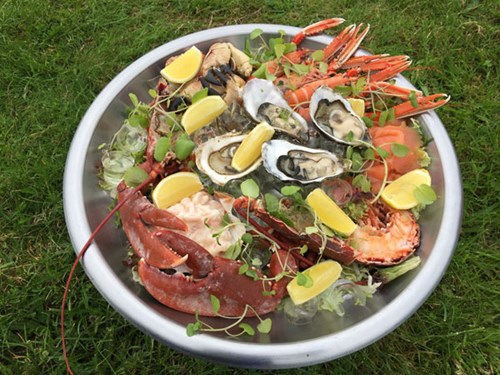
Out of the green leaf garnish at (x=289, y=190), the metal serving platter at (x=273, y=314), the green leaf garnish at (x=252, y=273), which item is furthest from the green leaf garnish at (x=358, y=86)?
the green leaf garnish at (x=252, y=273)

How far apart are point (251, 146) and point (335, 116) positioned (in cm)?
36

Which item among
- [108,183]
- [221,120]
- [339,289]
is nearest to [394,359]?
[339,289]

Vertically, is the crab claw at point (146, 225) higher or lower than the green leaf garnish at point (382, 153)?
lower

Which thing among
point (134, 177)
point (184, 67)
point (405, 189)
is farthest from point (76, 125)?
point (405, 189)

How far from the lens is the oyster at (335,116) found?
181 cm

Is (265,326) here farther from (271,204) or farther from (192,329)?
(271,204)

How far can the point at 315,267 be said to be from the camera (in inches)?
62.9

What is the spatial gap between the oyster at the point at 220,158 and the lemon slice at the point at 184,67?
356 millimetres

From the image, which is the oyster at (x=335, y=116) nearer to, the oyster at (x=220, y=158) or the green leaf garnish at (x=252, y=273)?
the oyster at (x=220, y=158)

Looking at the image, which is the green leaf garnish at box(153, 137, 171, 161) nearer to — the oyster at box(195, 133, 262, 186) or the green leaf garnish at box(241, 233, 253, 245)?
the oyster at box(195, 133, 262, 186)

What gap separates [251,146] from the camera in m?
1.69

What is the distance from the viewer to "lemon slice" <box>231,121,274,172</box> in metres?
1.69

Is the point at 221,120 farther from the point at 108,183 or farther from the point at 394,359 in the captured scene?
the point at 394,359

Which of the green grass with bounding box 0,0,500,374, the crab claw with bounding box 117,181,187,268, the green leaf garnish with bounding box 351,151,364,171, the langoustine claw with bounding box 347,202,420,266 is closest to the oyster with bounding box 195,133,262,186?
the crab claw with bounding box 117,181,187,268
